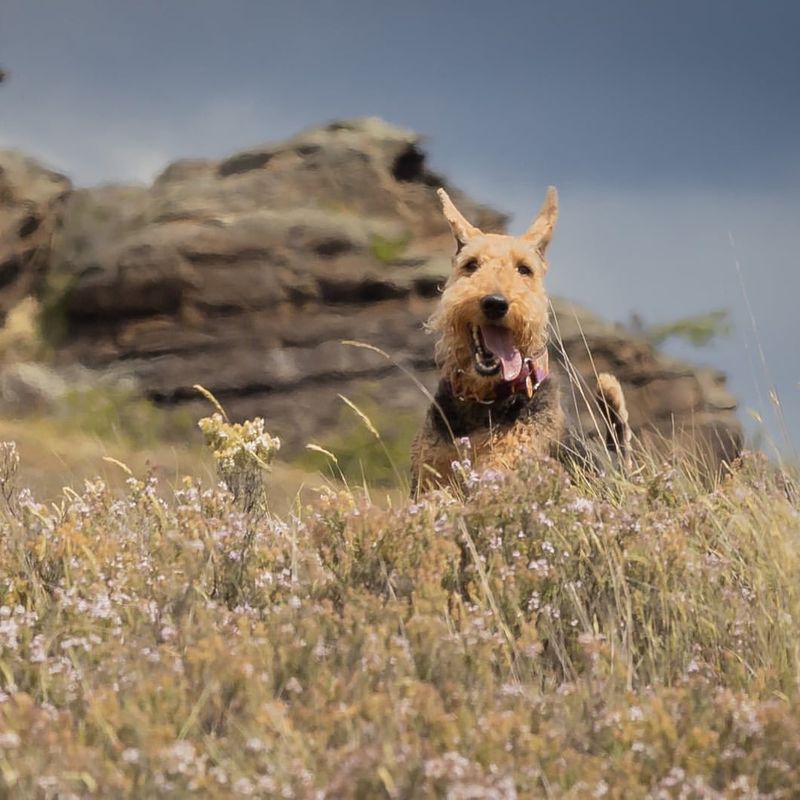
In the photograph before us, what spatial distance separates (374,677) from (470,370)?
259cm

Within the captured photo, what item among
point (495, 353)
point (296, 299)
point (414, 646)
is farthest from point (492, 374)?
point (296, 299)

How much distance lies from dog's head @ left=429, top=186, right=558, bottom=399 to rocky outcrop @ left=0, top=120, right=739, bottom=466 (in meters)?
5.85

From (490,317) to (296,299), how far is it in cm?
730

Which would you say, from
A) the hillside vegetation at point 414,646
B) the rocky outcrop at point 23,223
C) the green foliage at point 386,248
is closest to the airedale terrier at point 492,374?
the hillside vegetation at point 414,646

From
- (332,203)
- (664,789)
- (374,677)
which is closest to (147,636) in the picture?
(374,677)

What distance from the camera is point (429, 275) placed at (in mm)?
12555

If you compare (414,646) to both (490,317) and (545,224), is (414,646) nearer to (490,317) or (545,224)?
(490,317)

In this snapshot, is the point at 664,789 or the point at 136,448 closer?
the point at 664,789

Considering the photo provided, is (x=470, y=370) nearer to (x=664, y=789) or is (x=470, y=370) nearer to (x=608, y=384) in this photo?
(x=608, y=384)

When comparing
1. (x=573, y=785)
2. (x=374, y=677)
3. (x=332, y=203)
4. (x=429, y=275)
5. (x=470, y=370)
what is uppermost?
(x=332, y=203)

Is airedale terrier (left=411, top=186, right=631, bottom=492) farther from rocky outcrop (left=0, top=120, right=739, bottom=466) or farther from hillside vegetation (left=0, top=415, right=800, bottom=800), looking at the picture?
rocky outcrop (left=0, top=120, right=739, bottom=466)

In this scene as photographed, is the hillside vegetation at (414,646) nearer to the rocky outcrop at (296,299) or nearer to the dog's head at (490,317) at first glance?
the dog's head at (490,317)

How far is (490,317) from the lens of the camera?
210 inches

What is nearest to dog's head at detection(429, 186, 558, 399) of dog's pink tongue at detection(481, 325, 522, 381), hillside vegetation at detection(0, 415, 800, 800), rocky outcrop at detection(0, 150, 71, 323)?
dog's pink tongue at detection(481, 325, 522, 381)
